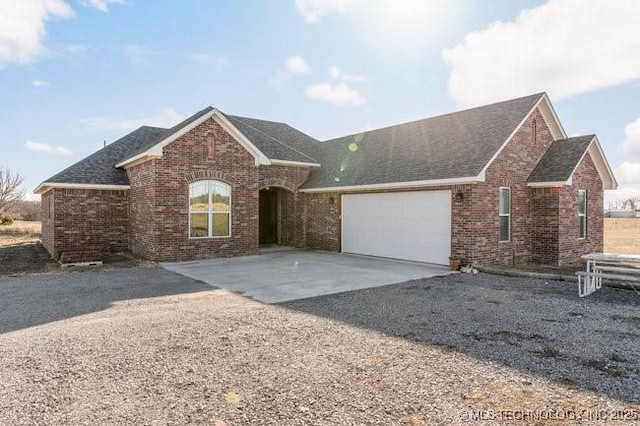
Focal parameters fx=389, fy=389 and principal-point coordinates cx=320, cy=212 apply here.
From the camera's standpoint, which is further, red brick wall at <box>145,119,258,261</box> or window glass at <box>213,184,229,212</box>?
window glass at <box>213,184,229,212</box>

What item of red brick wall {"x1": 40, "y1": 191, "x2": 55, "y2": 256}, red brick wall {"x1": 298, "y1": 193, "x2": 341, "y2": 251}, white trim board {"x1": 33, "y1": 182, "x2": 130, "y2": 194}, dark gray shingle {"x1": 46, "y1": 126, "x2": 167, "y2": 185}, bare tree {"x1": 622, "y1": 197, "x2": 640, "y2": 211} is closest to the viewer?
white trim board {"x1": 33, "y1": 182, "x2": 130, "y2": 194}

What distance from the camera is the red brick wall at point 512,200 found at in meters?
12.4

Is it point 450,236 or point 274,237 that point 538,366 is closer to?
point 450,236

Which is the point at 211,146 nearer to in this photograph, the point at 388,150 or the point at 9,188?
the point at 388,150

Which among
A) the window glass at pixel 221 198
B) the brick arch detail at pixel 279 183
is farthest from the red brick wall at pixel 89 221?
the brick arch detail at pixel 279 183

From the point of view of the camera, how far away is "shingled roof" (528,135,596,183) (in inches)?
530

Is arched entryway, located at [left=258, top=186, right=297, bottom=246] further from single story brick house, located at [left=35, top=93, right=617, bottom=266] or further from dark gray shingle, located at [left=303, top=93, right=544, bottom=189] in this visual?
single story brick house, located at [left=35, top=93, right=617, bottom=266]

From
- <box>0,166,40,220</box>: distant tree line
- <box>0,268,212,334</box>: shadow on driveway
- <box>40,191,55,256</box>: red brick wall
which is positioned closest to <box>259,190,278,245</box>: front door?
<box>0,268,212,334</box>: shadow on driveway

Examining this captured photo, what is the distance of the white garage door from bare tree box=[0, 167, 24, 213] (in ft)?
106

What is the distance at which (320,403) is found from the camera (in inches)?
152

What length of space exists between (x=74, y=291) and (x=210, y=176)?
653cm

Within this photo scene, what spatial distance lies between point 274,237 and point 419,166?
9.65 meters

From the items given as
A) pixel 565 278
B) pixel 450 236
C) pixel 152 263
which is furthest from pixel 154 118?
pixel 565 278

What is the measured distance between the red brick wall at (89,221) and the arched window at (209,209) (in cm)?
369
